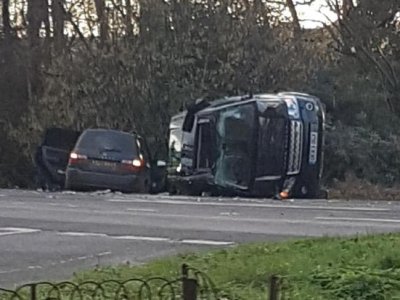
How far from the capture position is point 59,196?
76.0 ft

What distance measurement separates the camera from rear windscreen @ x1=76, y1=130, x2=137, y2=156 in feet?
85.7

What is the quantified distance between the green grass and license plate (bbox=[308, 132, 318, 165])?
13.4 m

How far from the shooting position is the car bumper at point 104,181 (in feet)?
84.8

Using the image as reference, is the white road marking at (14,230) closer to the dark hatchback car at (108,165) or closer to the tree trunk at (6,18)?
the dark hatchback car at (108,165)

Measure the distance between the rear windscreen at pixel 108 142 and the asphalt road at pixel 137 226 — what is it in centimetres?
399

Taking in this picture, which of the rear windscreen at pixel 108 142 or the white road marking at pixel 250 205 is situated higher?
the rear windscreen at pixel 108 142

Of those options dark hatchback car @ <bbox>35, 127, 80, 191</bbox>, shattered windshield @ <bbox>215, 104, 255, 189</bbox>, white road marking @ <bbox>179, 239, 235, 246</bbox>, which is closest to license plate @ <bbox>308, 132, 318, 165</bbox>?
shattered windshield @ <bbox>215, 104, 255, 189</bbox>

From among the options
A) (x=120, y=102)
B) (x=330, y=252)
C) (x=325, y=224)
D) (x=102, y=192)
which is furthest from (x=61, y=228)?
(x=120, y=102)

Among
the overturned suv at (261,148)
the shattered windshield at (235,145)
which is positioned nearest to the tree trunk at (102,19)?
the overturned suv at (261,148)

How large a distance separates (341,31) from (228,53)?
15.8 ft

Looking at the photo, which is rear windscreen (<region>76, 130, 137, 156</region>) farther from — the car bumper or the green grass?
the green grass

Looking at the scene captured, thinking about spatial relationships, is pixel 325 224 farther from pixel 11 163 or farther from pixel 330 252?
pixel 11 163

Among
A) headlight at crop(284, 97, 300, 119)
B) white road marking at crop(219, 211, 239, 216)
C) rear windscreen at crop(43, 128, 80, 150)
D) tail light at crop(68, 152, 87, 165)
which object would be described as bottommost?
white road marking at crop(219, 211, 239, 216)

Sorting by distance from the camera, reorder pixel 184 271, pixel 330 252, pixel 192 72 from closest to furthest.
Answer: pixel 184 271 < pixel 330 252 < pixel 192 72
